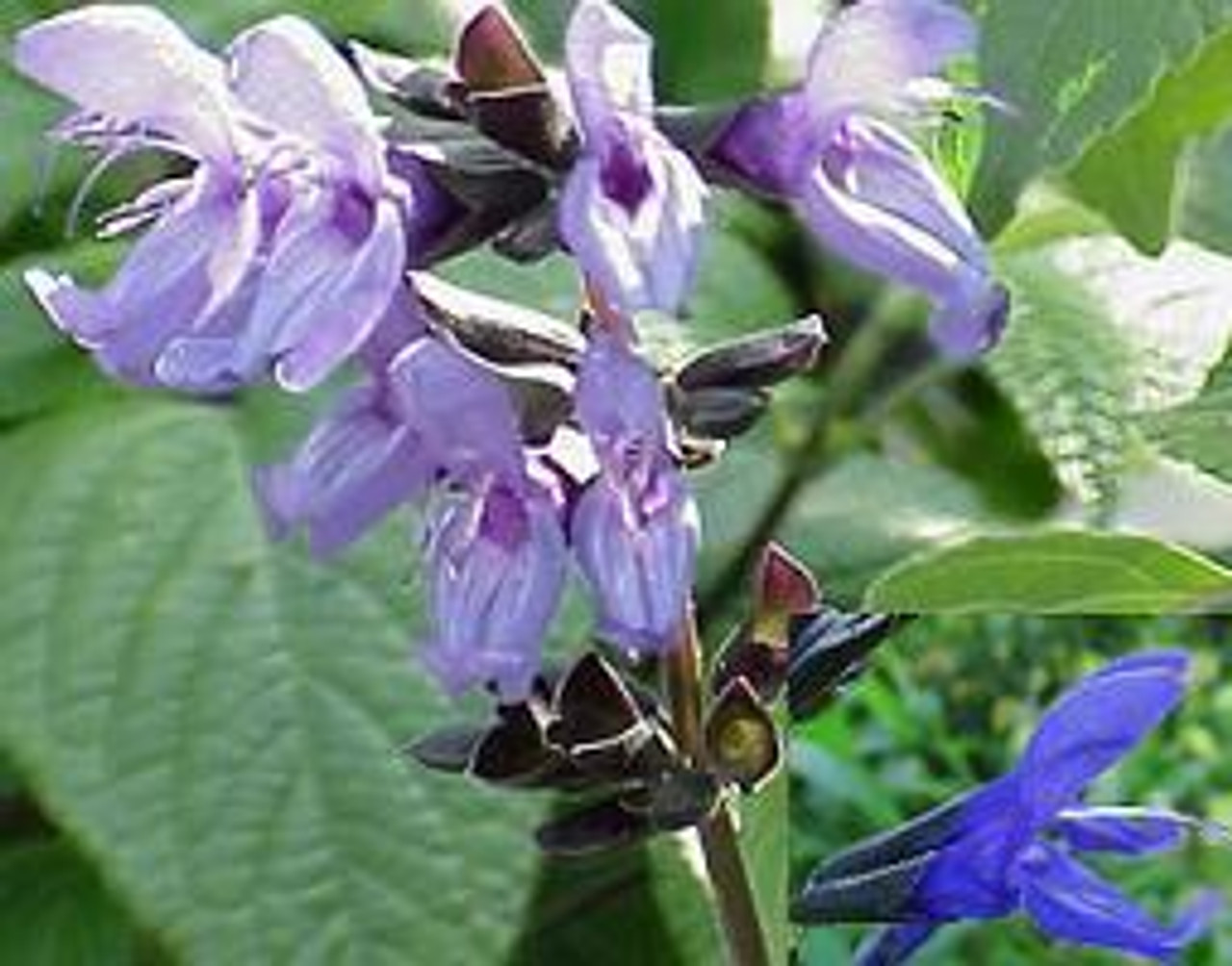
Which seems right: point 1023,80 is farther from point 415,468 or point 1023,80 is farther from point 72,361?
point 72,361

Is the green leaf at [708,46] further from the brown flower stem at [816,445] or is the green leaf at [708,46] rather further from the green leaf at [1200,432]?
the green leaf at [1200,432]

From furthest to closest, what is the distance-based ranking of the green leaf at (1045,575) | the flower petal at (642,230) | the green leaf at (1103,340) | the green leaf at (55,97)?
the green leaf at (55,97) → the green leaf at (1103,340) → the green leaf at (1045,575) → the flower petal at (642,230)

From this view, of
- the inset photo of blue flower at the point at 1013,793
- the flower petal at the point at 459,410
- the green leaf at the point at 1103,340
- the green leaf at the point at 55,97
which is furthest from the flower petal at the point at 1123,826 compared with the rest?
the green leaf at the point at 55,97

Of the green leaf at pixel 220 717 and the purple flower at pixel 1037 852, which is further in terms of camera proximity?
the green leaf at pixel 220 717

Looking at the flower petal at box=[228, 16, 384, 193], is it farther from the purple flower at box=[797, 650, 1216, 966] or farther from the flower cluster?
the purple flower at box=[797, 650, 1216, 966]

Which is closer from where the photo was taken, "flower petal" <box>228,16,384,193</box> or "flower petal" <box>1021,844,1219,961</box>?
"flower petal" <box>228,16,384,193</box>

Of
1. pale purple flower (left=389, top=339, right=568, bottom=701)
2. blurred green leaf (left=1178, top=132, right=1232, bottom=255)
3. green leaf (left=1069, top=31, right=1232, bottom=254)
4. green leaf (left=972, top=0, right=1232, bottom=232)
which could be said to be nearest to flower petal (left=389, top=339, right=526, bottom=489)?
pale purple flower (left=389, top=339, right=568, bottom=701)

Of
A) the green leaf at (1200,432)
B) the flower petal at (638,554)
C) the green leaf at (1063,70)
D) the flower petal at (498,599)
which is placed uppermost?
the green leaf at (1063,70)

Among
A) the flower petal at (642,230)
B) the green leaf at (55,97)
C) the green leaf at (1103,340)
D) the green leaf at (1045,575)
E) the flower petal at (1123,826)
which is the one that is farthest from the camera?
the green leaf at (55,97)

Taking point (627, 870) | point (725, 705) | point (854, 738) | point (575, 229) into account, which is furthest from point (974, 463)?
point (575, 229)
